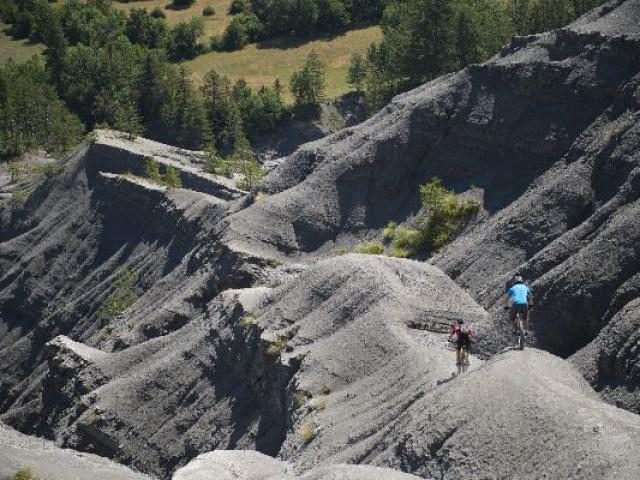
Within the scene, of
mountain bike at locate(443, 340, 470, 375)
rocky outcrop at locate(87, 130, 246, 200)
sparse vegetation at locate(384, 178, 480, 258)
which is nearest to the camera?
mountain bike at locate(443, 340, 470, 375)

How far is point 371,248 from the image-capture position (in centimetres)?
7531

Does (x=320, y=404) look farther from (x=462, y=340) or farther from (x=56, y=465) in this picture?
(x=56, y=465)

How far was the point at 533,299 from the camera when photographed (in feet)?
168

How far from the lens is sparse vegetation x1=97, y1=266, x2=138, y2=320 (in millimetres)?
88412

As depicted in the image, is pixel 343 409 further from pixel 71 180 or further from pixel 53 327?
pixel 71 180

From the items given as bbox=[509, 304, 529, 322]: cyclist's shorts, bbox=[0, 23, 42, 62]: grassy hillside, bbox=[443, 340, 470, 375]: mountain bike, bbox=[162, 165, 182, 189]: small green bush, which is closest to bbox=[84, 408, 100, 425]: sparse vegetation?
bbox=[443, 340, 470, 375]: mountain bike

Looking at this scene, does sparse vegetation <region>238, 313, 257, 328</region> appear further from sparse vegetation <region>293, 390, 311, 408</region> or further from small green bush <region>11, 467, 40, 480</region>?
small green bush <region>11, 467, 40, 480</region>

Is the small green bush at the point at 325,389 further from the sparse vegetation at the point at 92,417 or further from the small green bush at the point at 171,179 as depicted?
the small green bush at the point at 171,179

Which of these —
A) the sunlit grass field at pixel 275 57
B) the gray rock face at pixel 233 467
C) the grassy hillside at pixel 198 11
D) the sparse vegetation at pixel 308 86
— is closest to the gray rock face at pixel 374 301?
the gray rock face at pixel 233 467

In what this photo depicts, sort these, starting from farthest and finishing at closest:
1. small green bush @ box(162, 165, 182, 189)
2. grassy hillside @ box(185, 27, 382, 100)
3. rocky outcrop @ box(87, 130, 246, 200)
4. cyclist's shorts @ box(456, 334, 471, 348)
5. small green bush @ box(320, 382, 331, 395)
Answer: grassy hillside @ box(185, 27, 382, 100), rocky outcrop @ box(87, 130, 246, 200), small green bush @ box(162, 165, 182, 189), small green bush @ box(320, 382, 331, 395), cyclist's shorts @ box(456, 334, 471, 348)

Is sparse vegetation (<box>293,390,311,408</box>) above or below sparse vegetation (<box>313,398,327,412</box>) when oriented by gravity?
below

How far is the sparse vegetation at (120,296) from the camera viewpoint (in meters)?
88.4

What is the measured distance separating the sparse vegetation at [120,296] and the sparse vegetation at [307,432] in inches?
1548

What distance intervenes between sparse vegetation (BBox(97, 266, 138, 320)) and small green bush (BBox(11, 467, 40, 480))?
3668 cm
